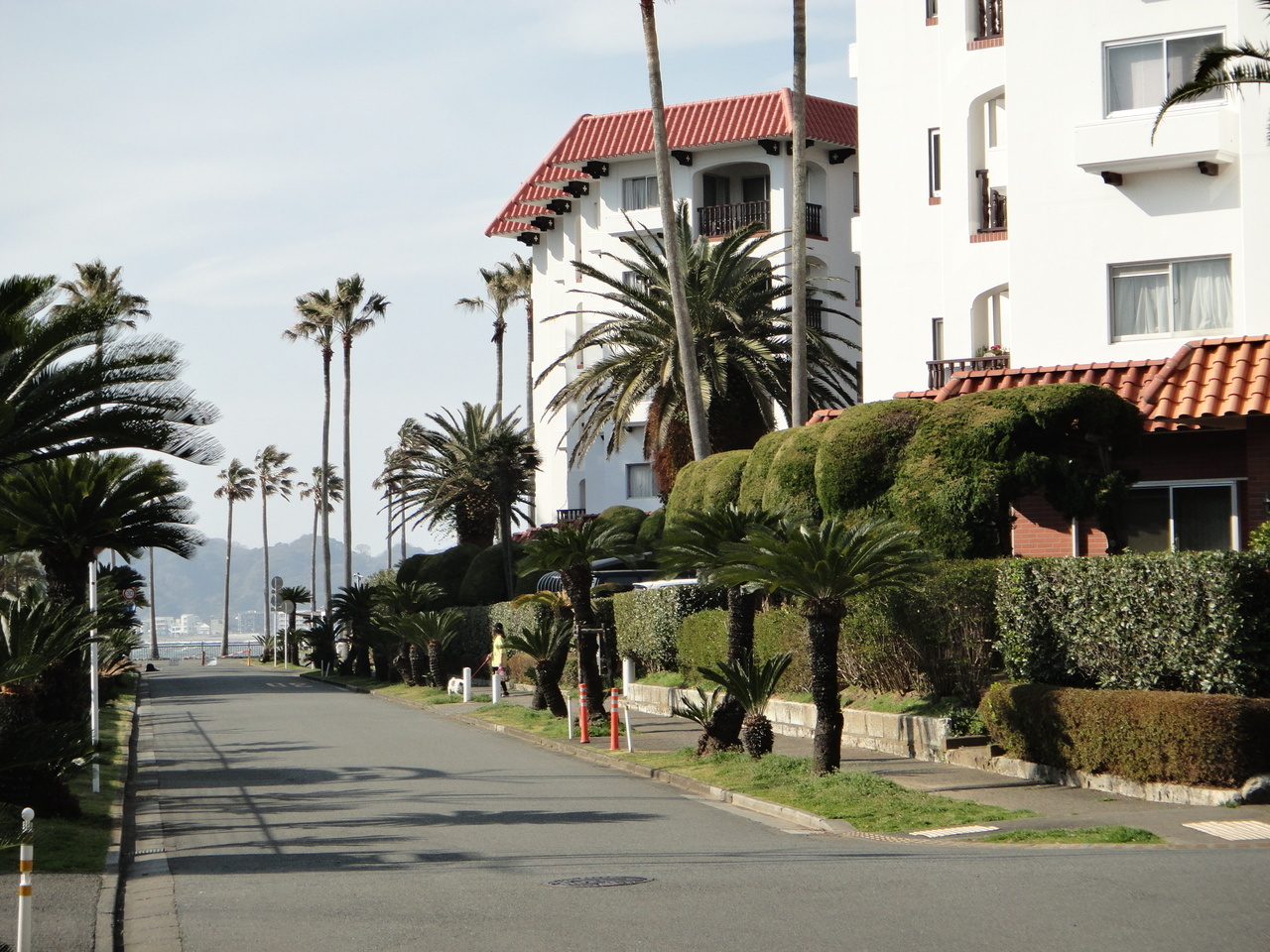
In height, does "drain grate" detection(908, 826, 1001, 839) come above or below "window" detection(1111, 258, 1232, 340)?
below

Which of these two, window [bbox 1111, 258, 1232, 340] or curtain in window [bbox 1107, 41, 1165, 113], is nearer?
window [bbox 1111, 258, 1232, 340]

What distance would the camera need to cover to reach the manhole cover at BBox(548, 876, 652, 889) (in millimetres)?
10891

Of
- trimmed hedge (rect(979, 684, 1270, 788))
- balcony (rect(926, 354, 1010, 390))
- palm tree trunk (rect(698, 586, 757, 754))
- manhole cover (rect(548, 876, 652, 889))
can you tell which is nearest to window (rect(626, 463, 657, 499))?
balcony (rect(926, 354, 1010, 390))

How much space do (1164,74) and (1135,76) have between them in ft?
1.62

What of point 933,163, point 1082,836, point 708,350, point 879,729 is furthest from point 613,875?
point 933,163

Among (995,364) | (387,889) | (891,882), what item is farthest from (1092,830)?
(995,364)

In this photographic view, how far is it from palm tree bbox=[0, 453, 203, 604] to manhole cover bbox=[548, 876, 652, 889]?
37.9ft

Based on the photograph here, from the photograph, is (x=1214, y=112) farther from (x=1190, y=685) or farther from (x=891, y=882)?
(x=891, y=882)

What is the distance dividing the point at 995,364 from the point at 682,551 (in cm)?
1115

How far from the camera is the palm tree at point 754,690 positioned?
731 inches

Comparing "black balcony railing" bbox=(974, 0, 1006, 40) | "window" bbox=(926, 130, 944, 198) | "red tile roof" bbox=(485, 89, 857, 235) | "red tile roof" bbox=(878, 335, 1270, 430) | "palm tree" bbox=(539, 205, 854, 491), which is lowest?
"red tile roof" bbox=(878, 335, 1270, 430)

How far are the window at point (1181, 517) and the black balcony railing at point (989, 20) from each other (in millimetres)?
13962

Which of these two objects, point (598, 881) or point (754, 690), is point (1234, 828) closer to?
point (598, 881)

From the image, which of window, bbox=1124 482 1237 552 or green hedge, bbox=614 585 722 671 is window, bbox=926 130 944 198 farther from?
window, bbox=1124 482 1237 552
